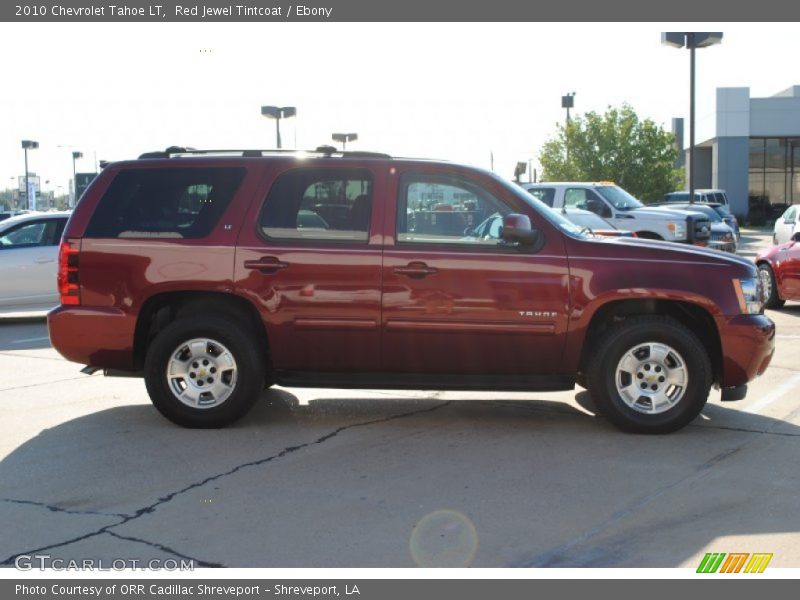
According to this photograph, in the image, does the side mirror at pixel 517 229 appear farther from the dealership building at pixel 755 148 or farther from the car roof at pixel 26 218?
the dealership building at pixel 755 148

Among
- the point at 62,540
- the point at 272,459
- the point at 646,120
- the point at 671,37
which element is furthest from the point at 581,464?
the point at 646,120

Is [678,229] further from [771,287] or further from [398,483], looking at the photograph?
[398,483]

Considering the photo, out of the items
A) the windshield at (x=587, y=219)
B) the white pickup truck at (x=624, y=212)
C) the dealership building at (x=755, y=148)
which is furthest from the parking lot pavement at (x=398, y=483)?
the dealership building at (x=755, y=148)

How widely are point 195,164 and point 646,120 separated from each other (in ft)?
140

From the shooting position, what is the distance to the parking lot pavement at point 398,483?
4.63 metres

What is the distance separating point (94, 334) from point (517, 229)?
3.14 m

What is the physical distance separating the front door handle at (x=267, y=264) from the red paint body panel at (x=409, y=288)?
0.01 metres

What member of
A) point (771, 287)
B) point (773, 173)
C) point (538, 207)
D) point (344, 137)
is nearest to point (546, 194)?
point (771, 287)

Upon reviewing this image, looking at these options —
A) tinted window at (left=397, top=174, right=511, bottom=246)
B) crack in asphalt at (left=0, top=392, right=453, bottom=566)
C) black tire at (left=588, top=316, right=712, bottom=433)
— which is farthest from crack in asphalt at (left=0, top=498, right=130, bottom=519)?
black tire at (left=588, top=316, right=712, bottom=433)

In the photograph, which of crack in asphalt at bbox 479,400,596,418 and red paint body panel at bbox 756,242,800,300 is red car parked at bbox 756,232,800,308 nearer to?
red paint body panel at bbox 756,242,800,300

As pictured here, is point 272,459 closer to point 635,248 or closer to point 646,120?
point 635,248

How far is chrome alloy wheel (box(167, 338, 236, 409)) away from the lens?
6906 millimetres

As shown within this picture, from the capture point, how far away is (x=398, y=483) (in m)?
5.66

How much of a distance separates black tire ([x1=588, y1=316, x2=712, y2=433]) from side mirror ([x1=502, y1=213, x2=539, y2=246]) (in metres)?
0.91
